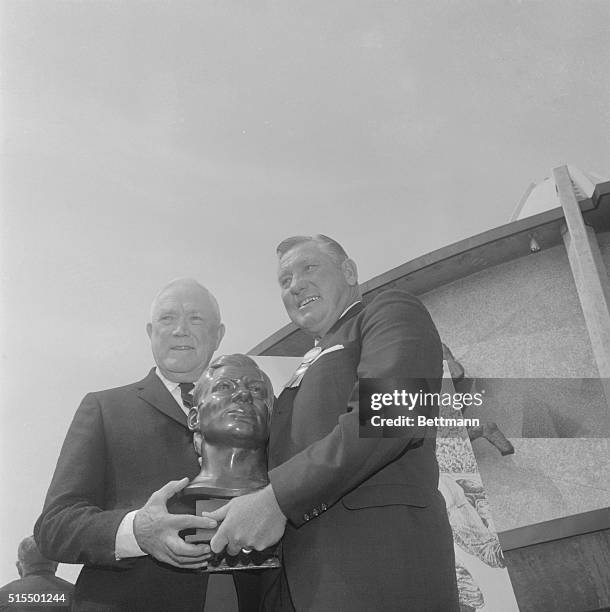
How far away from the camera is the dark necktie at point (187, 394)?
177 cm

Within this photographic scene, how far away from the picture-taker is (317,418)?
1.50 metres

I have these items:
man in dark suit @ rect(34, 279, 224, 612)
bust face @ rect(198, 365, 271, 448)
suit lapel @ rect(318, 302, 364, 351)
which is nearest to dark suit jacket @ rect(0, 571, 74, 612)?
man in dark suit @ rect(34, 279, 224, 612)

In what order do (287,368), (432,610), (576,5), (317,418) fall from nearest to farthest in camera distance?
(432,610), (317,418), (287,368), (576,5)

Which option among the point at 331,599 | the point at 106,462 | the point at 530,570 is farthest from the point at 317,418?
the point at 530,570

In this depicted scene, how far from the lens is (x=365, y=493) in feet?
4.58

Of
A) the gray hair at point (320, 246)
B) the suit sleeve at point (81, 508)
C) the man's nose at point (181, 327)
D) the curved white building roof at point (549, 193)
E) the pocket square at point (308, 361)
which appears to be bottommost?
the suit sleeve at point (81, 508)

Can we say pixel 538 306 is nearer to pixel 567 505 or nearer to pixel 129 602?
pixel 567 505

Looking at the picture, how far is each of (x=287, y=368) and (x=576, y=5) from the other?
1.84 metres

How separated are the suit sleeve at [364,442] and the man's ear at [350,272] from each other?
291 mm

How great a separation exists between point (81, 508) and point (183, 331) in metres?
0.51

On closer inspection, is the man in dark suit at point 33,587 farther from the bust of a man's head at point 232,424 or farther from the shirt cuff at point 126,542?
the bust of a man's head at point 232,424

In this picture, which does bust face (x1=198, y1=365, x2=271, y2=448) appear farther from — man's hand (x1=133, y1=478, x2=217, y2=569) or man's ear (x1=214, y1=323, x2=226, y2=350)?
man's ear (x1=214, y1=323, x2=226, y2=350)

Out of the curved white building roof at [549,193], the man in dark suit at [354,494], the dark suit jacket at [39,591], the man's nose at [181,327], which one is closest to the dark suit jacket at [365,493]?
the man in dark suit at [354,494]

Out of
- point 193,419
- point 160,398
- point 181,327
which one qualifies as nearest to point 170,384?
point 160,398
